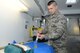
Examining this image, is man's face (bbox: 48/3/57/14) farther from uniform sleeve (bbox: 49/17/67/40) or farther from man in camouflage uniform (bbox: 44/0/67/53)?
uniform sleeve (bbox: 49/17/67/40)

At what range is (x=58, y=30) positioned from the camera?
1.78m

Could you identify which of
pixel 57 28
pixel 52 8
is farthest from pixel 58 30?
pixel 52 8

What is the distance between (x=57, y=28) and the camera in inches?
70.9

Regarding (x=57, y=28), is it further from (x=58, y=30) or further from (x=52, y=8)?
(x=52, y=8)

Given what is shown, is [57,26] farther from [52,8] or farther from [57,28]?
[52,8]

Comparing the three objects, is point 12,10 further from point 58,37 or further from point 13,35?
point 58,37


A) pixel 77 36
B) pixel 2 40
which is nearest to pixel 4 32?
pixel 2 40

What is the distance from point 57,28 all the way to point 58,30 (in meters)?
0.04

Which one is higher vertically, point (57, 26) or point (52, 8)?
point (52, 8)

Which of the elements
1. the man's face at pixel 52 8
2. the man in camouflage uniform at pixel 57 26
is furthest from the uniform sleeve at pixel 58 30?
the man's face at pixel 52 8

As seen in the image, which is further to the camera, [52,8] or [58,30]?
[52,8]

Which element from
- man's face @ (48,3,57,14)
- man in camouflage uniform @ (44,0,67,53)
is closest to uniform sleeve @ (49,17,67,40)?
man in camouflage uniform @ (44,0,67,53)

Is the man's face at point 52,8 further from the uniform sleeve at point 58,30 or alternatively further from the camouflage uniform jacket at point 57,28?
the uniform sleeve at point 58,30

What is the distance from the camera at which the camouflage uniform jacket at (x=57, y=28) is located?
5.81 ft
